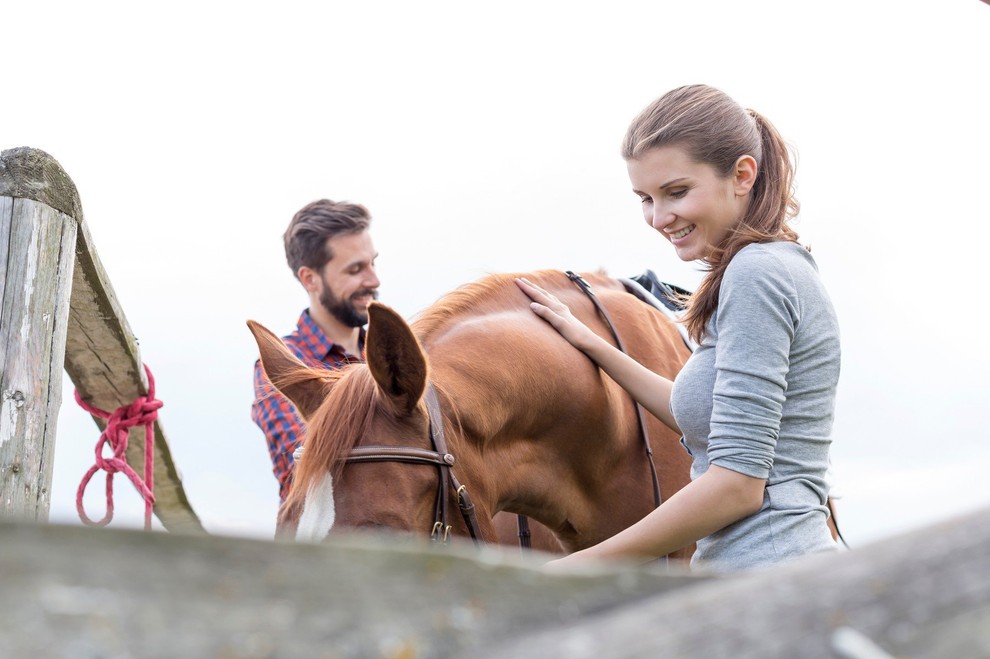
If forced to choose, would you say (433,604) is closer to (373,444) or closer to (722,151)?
(373,444)

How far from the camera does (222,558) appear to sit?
0.52m

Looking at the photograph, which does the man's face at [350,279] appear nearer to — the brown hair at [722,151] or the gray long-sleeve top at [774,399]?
the brown hair at [722,151]

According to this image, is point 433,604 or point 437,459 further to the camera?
point 437,459

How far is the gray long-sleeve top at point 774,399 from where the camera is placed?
1895 millimetres

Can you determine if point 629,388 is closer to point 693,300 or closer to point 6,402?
point 693,300

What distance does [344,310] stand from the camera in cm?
471

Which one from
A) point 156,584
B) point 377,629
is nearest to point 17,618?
point 156,584

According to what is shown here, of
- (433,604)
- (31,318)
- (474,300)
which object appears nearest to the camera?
(433,604)

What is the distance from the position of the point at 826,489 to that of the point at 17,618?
6.07 feet

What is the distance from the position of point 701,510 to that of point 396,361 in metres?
0.77

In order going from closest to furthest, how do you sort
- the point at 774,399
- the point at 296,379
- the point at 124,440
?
the point at 774,399
the point at 296,379
the point at 124,440

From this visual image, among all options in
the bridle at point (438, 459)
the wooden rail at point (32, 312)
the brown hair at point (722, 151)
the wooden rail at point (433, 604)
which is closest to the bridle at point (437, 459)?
the bridle at point (438, 459)

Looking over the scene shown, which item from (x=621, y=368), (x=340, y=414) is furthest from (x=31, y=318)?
(x=621, y=368)

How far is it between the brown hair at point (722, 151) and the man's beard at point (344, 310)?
2.64 metres
